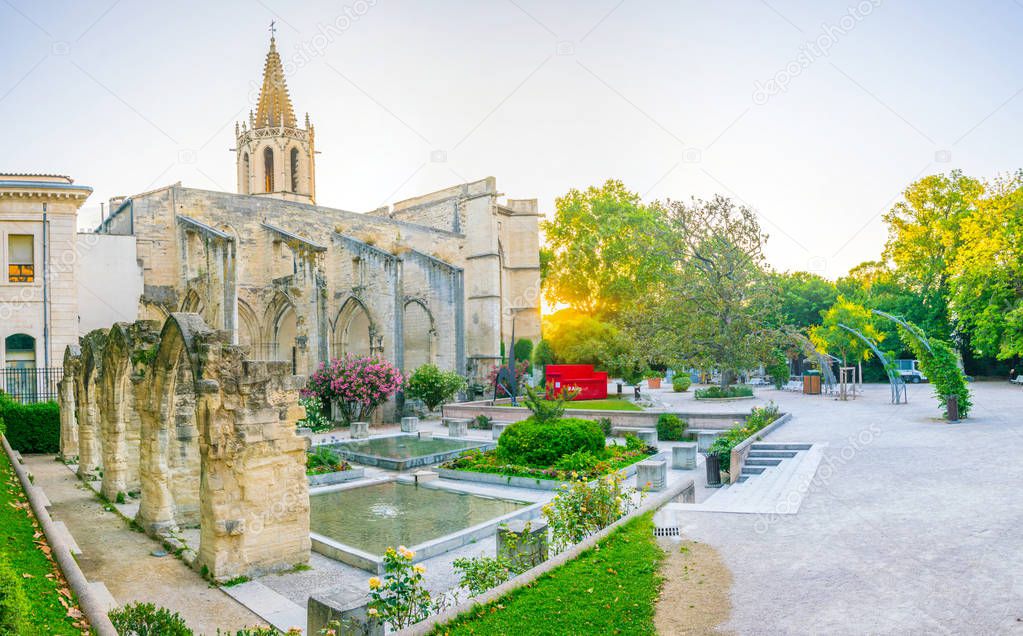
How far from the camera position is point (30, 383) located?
788 inches

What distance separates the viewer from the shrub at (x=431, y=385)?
926 inches

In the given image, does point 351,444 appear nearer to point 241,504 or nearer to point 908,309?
point 241,504

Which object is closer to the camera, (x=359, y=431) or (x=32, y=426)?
(x=32, y=426)

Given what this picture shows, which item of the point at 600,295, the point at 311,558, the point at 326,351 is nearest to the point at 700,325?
the point at 326,351

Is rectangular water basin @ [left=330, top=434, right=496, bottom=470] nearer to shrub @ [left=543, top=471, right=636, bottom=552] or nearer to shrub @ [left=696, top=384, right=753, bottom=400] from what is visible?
shrub @ [left=543, top=471, right=636, bottom=552]

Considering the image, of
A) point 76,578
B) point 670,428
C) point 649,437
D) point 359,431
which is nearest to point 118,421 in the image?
point 76,578

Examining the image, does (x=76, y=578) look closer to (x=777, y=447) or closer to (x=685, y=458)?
(x=685, y=458)

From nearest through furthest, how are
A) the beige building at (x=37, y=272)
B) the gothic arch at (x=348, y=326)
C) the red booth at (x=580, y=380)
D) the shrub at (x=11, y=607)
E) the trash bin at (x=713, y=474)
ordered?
1. the shrub at (x=11, y=607)
2. the trash bin at (x=713, y=474)
3. the beige building at (x=37, y=272)
4. the red booth at (x=580, y=380)
5. the gothic arch at (x=348, y=326)

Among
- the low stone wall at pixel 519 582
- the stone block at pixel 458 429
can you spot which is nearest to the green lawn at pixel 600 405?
the stone block at pixel 458 429

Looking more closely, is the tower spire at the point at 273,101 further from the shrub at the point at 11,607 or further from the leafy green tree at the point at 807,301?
the shrub at the point at 11,607

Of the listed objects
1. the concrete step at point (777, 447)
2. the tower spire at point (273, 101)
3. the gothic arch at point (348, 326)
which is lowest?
the concrete step at point (777, 447)

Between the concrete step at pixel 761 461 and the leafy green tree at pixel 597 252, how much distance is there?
2741 centimetres

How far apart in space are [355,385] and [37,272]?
1105 cm

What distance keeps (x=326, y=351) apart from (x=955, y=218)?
32764mm
